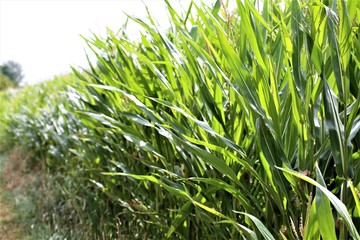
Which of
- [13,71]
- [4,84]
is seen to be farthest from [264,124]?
[13,71]

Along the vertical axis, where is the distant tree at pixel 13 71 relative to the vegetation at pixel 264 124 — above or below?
above

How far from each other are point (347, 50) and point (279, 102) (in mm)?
231

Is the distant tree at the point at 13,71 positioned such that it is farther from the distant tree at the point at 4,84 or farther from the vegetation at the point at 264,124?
the vegetation at the point at 264,124

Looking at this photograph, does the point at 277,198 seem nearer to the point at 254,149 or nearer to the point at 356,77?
the point at 254,149

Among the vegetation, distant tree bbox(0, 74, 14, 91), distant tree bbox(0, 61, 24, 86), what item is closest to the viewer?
the vegetation

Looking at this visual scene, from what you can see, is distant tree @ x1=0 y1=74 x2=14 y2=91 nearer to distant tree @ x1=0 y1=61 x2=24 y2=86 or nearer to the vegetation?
the vegetation

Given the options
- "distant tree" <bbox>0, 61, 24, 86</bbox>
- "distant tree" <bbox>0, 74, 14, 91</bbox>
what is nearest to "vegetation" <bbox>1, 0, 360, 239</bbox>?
"distant tree" <bbox>0, 74, 14, 91</bbox>

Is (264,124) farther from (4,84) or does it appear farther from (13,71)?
(13,71)

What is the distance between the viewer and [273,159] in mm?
1292

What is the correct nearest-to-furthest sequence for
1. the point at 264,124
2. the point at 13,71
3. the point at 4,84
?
the point at 264,124
the point at 4,84
the point at 13,71

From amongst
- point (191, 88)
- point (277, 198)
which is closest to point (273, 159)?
point (277, 198)

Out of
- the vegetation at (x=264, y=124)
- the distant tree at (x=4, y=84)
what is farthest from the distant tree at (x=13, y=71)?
the vegetation at (x=264, y=124)

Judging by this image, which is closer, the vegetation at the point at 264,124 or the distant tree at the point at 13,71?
the vegetation at the point at 264,124

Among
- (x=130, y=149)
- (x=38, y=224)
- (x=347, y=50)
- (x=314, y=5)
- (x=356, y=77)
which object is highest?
(x=314, y=5)
